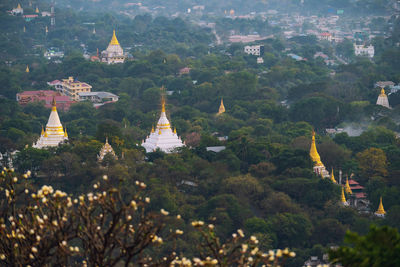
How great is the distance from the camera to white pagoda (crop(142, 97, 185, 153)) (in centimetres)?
4742

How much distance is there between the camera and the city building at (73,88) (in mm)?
76244

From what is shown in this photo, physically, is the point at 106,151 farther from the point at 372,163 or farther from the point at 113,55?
the point at 113,55

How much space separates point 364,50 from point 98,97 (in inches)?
1693

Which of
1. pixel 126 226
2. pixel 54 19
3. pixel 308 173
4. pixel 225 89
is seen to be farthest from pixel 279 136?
pixel 54 19

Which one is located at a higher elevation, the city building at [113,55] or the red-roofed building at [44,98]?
the red-roofed building at [44,98]

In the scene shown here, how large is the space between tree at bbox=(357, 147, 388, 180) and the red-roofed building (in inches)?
1105

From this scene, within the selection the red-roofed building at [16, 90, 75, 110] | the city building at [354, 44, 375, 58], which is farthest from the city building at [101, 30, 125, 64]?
the city building at [354, 44, 375, 58]

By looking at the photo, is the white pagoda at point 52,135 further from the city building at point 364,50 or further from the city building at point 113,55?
the city building at point 364,50

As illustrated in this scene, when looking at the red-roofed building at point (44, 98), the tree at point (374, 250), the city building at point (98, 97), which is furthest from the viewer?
the city building at point (98, 97)

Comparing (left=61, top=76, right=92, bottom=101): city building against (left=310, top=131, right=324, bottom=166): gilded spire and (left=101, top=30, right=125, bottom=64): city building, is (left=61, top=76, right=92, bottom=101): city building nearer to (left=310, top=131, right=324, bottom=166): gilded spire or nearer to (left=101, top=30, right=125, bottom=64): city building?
(left=101, top=30, right=125, bottom=64): city building

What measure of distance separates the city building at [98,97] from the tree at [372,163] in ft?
97.3

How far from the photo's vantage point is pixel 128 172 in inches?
1618

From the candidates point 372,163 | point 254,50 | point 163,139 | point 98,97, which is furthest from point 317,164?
point 254,50

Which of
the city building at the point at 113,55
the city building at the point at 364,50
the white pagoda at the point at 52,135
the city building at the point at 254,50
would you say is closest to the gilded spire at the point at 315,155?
the white pagoda at the point at 52,135
